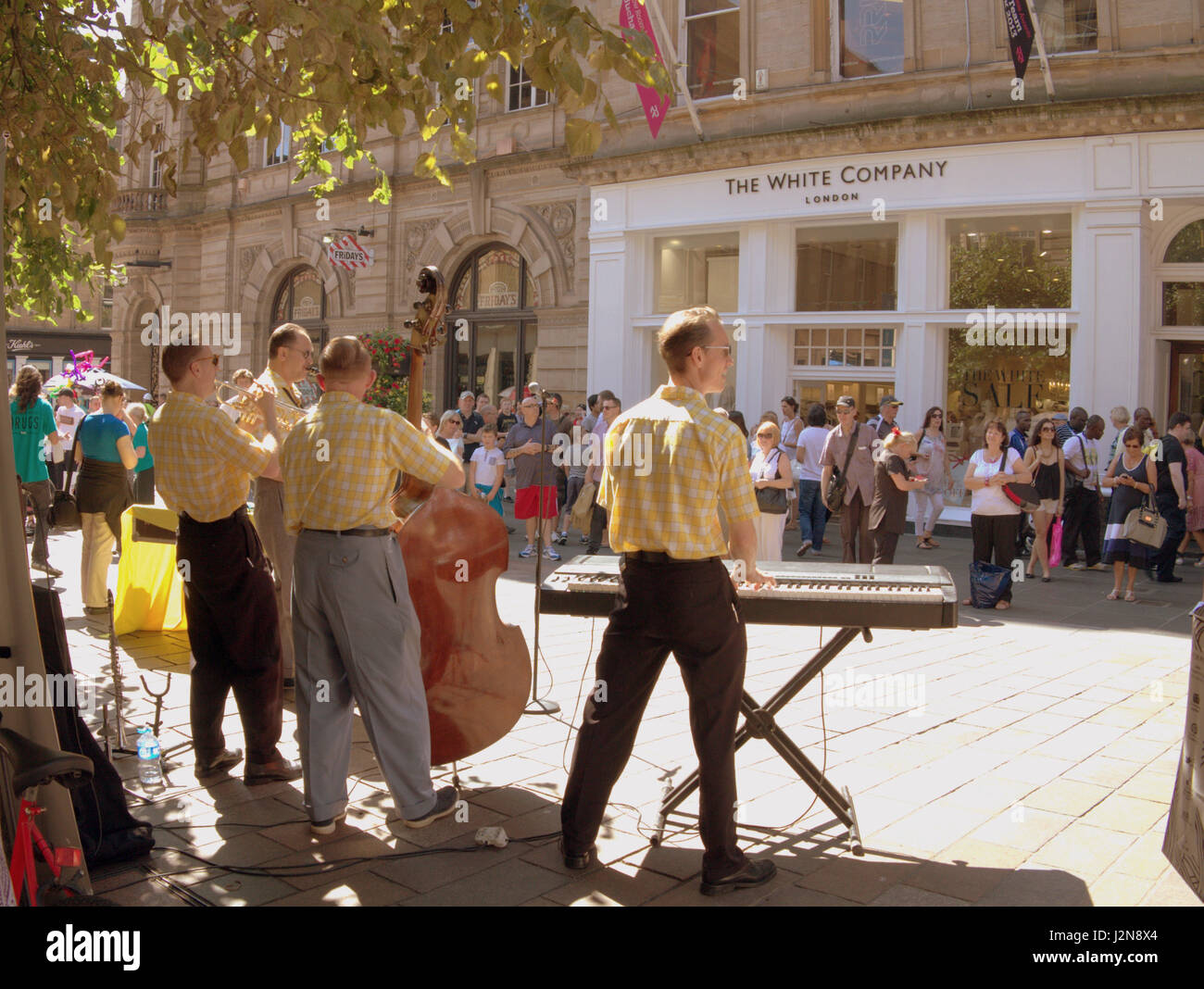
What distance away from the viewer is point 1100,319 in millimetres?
14570

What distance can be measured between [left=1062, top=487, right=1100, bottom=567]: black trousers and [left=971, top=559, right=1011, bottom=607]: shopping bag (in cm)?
316

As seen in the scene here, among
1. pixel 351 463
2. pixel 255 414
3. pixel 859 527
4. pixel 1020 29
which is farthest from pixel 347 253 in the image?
pixel 351 463

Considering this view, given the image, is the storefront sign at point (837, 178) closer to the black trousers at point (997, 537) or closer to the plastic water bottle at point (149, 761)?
the black trousers at point (997, 537)

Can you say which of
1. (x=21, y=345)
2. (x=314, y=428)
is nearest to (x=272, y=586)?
(x=314, y=428)

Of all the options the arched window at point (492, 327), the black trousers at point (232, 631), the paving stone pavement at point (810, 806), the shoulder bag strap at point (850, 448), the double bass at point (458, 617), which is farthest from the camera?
the arched window at point (492, 327)

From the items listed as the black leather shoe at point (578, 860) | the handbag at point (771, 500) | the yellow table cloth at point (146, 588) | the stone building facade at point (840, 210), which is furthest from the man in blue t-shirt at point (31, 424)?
the stone building facade at point (840, 210)

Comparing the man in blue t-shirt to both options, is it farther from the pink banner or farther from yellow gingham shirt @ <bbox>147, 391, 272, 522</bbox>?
the pink banner

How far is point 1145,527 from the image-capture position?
10969 mm

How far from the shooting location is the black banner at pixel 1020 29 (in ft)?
46.3

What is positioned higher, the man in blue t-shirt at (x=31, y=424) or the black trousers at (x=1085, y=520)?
the man in blue t-shirt at (x=31, y=424)

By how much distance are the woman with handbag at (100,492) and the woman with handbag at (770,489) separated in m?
5.36

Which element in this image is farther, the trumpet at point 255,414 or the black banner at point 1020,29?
the black banner at point 1020,29

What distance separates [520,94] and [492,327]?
4.20 meters

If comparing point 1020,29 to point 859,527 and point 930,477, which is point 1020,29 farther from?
point 859,527
